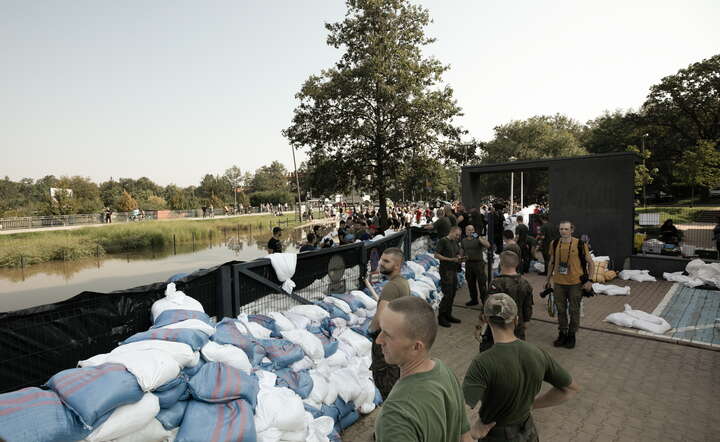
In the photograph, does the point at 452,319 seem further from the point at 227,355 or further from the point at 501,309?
the point at 501,309

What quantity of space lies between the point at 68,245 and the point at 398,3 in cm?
2287

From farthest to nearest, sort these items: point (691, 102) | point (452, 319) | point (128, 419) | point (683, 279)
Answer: point (691, 102), point (683, 279), point (452, 319), point (128, 419)

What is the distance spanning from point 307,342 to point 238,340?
2.89ft

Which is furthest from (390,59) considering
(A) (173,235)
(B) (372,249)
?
(A) (173,235)

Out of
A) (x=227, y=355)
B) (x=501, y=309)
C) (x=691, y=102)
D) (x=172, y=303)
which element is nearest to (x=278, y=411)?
(x=227, y=355)

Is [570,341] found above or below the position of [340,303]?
below

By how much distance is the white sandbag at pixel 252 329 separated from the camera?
12.4 ft

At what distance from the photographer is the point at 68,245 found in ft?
78.0

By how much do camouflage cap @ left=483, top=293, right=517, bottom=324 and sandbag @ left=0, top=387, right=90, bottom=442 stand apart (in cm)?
224

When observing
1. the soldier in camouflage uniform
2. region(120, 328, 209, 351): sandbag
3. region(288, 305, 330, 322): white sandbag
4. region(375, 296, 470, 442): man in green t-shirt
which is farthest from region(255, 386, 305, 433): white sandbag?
the soldier in camouflage uniform

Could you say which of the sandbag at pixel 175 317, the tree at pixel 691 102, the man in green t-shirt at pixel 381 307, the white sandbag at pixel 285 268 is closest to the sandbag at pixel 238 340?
the sandbag at pixel 175 317

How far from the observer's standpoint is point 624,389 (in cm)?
438

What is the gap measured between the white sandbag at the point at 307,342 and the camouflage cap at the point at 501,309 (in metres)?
2.23

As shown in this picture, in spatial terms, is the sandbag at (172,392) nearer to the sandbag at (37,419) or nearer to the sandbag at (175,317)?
the sandbag at (37,419)
